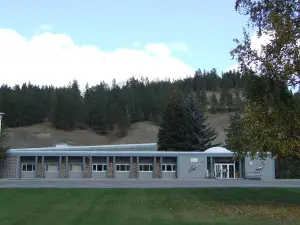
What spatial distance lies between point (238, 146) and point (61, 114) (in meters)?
115

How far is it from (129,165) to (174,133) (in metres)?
13.5

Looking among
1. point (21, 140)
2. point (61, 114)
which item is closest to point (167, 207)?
point (21, 140)

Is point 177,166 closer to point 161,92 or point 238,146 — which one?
point 238,146

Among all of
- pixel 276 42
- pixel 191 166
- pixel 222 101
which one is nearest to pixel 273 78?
pixel 276 42

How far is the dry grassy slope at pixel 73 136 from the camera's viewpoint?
4589 inches

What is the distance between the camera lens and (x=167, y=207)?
17.7m

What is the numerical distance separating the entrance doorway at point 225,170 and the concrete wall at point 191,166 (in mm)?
2468

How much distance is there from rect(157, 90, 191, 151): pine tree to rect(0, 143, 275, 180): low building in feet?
32.9

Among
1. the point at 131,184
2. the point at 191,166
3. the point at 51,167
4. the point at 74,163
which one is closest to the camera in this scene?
the point at 131,184

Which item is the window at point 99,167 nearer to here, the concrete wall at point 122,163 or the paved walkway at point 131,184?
the concrete wall at point 122,163

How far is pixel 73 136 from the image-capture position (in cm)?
12531

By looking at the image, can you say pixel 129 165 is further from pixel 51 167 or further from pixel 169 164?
pixel 51 167

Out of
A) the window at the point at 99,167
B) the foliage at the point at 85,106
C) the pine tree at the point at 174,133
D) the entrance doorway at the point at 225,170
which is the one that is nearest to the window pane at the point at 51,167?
the window at the point at 99,167

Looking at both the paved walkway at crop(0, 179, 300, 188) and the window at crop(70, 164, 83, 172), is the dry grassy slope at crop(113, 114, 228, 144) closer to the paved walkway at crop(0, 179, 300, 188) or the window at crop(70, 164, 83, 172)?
the window at crop(70, 164, 83, 172)
